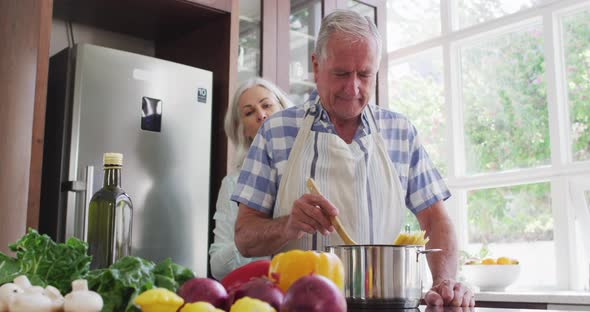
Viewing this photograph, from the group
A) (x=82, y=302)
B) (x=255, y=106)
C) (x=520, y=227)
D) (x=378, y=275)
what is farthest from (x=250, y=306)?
(x=520, y=227)

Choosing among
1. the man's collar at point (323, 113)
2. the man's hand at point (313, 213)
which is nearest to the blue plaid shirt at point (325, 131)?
the man's collar at point (323, 113)

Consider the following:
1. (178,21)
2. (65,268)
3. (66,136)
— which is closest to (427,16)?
(178,21)

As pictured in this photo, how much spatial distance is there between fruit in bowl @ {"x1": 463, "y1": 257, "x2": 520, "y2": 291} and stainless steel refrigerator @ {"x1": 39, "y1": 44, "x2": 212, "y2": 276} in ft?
4.23

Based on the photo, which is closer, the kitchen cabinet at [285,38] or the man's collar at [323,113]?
the man's collar at [323,113]

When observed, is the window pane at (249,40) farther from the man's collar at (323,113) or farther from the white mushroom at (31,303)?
the white mushroom at (31,303)

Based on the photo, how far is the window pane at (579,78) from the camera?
3.28m

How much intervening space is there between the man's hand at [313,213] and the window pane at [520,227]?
7.89ft

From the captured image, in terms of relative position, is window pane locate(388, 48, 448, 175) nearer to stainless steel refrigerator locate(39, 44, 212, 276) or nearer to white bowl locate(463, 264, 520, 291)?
white bowl locate(463, 264, 520, 291)

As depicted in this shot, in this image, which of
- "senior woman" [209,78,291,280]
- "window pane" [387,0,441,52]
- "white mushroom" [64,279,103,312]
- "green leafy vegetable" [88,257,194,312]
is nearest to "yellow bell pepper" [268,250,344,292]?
"green leafy vegetable" [88,257,194,312]

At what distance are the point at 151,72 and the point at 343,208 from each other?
1.30 m

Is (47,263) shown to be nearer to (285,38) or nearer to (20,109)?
(20,109)

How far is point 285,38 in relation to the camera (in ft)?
10.6

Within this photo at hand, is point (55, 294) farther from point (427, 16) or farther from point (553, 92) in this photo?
point (427, 16)

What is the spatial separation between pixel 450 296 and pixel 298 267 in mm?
555
